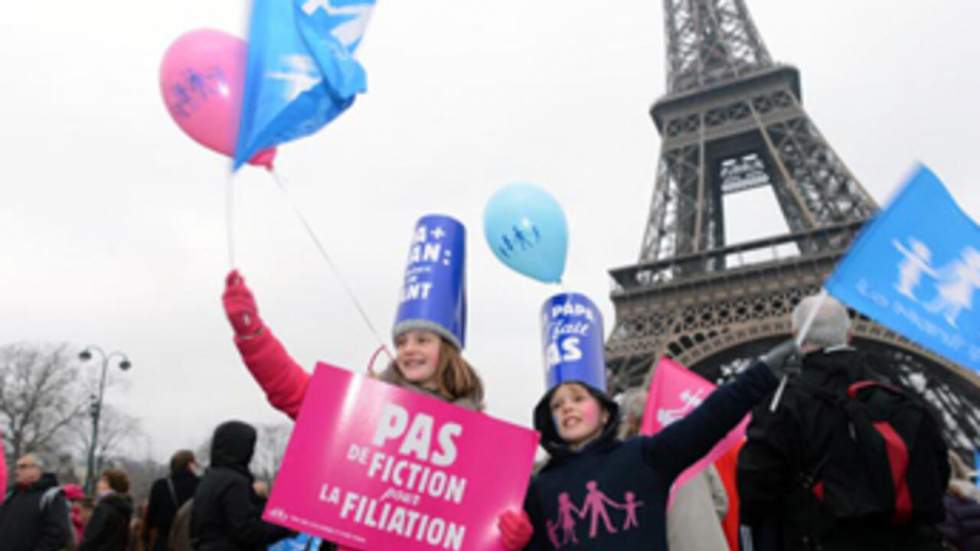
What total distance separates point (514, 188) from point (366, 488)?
10.6ft

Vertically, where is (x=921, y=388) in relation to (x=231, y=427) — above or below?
above

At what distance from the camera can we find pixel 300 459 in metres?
2.35

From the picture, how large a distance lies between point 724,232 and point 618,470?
104 feet

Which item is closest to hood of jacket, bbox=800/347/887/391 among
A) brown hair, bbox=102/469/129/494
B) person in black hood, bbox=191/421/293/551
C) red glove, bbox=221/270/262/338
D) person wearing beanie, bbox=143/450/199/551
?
red glove, bbox=221/270/262/338

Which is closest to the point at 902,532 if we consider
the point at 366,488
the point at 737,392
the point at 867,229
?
the point at 737,392

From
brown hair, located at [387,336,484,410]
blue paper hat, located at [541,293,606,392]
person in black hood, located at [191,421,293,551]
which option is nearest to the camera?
brown hair, located at [387,336,484,410]

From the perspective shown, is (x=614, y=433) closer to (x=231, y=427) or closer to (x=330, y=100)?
(x=330, y=100)

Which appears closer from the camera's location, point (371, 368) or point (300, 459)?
point (300, 459)

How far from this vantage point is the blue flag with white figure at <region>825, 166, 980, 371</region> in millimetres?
2750

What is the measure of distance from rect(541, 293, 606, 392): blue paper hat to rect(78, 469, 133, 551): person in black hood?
3374 mm

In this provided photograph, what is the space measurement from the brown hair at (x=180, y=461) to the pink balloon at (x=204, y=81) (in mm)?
2635

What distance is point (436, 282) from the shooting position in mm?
2914

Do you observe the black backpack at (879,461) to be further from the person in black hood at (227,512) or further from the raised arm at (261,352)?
the person in black hood at (227,512)

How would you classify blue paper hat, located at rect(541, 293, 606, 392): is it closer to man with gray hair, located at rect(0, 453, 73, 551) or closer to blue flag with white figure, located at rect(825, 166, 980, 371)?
blue flag with white figure, located at rect(825, 166, 980, 371)
